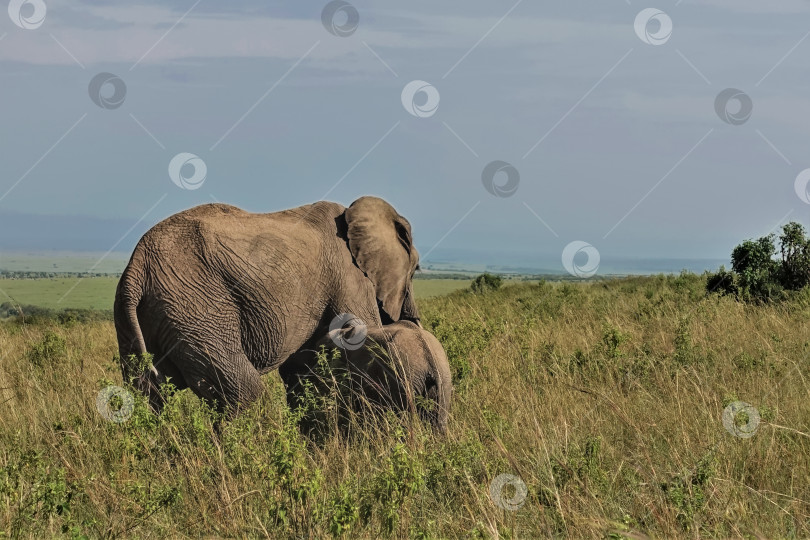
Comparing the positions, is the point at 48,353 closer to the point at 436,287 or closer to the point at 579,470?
the point at 579,470

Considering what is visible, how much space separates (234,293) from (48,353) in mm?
3889

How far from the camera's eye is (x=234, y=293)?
7.96 metres

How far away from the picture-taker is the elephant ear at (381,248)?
28.7 feet

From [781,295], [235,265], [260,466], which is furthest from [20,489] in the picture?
[781,295]

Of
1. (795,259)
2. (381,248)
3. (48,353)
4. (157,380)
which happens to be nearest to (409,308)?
(381,248)

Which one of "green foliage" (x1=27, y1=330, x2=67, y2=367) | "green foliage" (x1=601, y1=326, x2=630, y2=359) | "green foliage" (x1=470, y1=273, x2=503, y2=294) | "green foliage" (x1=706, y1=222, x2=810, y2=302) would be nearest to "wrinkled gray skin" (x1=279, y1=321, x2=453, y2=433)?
"green foliage" (x1=601, y1=326, x2=630, y2=359)

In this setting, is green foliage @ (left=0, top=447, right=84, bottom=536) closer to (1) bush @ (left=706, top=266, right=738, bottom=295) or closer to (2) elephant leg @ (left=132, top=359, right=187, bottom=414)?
(2) elephant leg @ (left=132, top=359, right=187, bottom=414)

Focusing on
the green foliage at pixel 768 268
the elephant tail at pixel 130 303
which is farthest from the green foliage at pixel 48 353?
the green foliage at pixel 768 268

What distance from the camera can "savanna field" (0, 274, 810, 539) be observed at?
4.82 m

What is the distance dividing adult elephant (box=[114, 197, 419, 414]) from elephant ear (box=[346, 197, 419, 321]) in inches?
0.5

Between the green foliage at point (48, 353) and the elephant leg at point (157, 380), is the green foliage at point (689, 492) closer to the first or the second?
the elephant leg at point (157, 380)

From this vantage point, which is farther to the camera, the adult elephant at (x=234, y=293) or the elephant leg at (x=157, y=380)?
the elephant leg at (x=157, y=380)

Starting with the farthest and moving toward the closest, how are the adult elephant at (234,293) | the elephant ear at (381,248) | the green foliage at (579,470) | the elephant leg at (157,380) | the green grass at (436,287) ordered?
the green grass at (436,287) → the elephant ear at (381,248) → the elephant leg at (157,380) → the adult elephant at (234,293) → the green foliage at (579,470)

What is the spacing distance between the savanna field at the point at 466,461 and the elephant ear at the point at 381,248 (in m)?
0.80
